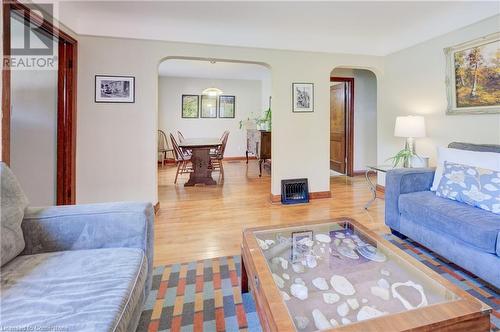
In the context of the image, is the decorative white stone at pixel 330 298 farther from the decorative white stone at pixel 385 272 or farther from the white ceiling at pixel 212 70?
the white ceiling at pixel 212 70

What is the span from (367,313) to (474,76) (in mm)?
2881

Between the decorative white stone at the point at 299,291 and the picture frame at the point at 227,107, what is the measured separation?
22.8 ft

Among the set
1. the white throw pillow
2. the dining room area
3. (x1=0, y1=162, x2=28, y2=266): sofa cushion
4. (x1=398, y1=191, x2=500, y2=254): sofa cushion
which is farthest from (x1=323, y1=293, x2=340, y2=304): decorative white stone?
the dining room area

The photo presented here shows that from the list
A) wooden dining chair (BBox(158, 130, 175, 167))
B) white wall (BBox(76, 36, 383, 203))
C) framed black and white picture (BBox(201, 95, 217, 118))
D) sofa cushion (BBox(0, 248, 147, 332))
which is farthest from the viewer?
framed black and white picture (BBox(201, 95, 217, 118))

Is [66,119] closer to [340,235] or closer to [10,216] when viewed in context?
[10,216]

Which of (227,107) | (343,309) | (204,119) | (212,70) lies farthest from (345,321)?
(227,107)

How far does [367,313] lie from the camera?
1024 millimetres

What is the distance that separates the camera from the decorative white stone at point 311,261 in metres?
1.40

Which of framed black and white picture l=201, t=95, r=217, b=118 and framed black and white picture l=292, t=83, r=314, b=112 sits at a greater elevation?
framed black and white picture l=201, t=95, r=217, b=118

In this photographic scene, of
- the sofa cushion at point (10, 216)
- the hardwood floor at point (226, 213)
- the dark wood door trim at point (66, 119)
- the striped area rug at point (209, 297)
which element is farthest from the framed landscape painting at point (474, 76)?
the dark wood door trim at point (66, 119)

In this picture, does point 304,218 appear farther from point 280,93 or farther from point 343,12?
point 343,12

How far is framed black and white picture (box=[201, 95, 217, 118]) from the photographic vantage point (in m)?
7.64

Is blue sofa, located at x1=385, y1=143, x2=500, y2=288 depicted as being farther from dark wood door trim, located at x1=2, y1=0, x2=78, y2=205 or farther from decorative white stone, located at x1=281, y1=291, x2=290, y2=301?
dark wood door trim, located at x1=2, y1=0, x2=78, y2=205

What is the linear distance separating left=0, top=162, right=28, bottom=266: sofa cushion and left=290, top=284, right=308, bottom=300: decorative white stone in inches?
48.4
